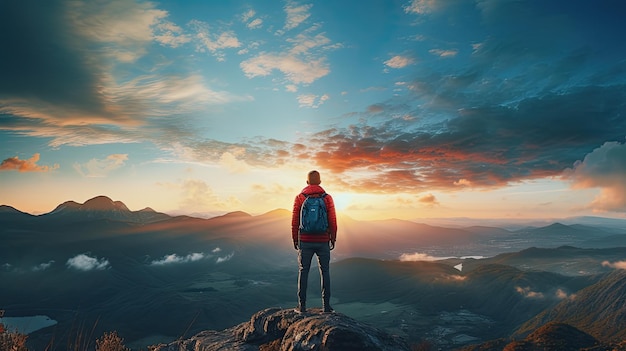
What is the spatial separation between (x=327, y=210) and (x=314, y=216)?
1.63ft

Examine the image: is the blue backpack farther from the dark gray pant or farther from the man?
the dark gray pant

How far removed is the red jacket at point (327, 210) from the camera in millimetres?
11641

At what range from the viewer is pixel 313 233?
11.6 metres

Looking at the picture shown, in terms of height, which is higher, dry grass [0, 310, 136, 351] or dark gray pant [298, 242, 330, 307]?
dark gray pant [298, 242, 330, 307]

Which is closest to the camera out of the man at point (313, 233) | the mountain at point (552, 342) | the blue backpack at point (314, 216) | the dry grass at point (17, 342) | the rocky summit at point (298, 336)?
the dry grass at point (17, 342)

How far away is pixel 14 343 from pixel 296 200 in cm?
797

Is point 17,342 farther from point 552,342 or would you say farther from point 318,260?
point 552,342

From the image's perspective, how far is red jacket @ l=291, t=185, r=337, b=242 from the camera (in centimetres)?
1164

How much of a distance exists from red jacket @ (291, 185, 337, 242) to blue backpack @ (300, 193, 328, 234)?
15 centimetres

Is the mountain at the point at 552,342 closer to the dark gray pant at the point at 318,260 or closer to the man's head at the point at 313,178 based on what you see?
the dark gray pant at the point at 318,260

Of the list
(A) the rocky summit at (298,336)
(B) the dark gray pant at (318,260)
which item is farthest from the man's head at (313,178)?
(A) the rocky summit at (298,336)

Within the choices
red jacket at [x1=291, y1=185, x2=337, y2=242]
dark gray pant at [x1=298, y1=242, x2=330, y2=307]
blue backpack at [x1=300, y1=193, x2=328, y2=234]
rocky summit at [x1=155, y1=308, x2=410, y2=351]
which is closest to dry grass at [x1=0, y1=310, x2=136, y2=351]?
rocky summit at [x1=155, y1=308, x2=410, y2=351]

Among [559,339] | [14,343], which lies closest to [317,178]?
[14,343]

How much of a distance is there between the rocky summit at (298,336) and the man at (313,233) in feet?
3.51
